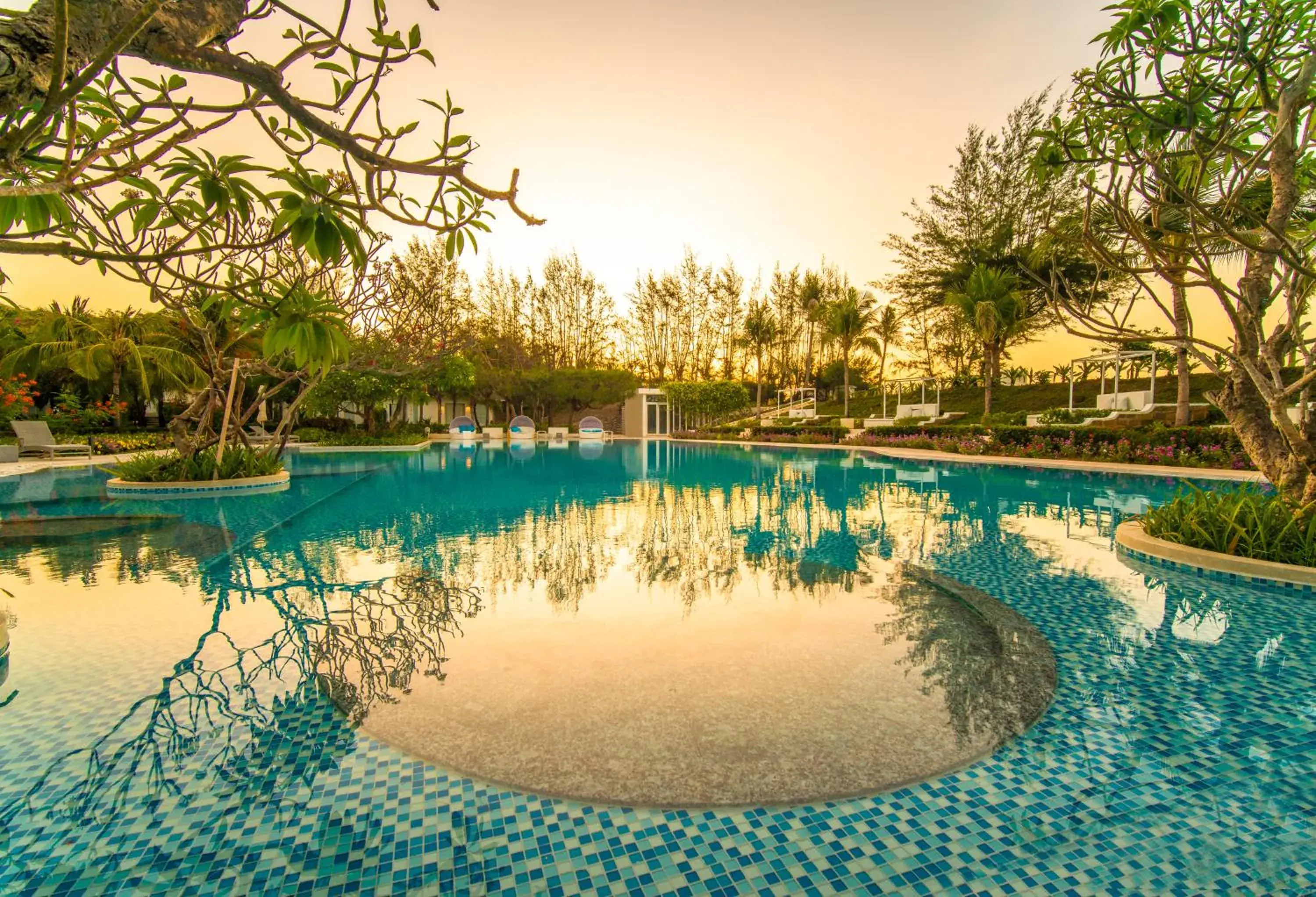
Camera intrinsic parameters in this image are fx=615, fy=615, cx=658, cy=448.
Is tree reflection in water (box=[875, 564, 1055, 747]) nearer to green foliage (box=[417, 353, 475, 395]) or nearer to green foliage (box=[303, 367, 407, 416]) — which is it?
green foliage (box=[303, 367, 407, 416])

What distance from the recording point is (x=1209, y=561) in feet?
16.7

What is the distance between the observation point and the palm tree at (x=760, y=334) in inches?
1276

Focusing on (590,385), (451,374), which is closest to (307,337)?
(451,374)

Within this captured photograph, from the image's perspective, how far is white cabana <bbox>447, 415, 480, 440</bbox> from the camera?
28.4m

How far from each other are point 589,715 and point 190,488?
10.2 meters

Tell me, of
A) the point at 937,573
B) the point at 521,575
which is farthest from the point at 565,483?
the point at 937,573

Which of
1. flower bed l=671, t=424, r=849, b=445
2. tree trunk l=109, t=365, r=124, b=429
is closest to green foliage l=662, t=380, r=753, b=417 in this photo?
flower bed l=671, t=424, r=849, b=445

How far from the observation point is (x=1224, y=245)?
1297cm

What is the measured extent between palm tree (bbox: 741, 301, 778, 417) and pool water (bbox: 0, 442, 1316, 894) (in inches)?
1058

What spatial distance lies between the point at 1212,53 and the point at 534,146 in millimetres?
10383

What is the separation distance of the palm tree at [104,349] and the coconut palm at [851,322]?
77.2 ft

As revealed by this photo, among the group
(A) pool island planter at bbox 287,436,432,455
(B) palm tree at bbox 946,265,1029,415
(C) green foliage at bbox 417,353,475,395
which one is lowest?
(A) pool island planter at bbox 287,436,432,455

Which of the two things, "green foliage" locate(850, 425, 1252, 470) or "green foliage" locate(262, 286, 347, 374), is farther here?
"green foliage" locate(850, 425, 1252, 470)

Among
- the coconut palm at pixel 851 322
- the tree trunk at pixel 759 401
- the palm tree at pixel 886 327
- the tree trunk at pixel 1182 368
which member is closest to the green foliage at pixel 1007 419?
the tree trunk at pixel 1182 368
